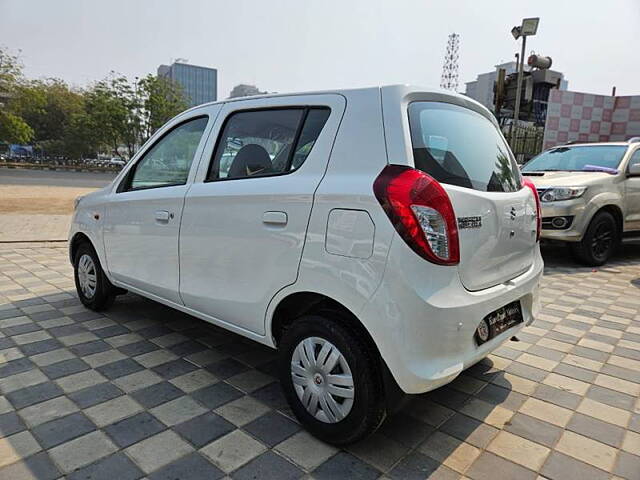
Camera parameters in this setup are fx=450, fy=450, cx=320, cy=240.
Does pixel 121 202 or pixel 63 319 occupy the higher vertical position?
pixel 121 202

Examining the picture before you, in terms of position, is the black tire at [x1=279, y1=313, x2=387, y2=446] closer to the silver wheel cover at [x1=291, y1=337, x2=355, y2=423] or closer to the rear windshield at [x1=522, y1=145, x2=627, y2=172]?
the silver wheel cover at [x1=291, y1=337, x2=355, y2=423]

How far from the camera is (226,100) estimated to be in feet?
9.46

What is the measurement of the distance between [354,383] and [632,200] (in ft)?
20.7

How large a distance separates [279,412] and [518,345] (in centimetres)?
204

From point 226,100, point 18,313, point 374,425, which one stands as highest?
point 226,100

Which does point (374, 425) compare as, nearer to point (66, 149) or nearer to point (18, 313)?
point (18, 313)

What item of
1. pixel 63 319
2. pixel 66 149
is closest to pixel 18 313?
pixel 63 319

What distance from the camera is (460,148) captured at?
7.40 feet

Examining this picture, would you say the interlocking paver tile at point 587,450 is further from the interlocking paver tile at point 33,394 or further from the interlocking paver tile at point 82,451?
the interlocking paver tile at point 33,394

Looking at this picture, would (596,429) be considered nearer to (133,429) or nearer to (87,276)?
(133,429)

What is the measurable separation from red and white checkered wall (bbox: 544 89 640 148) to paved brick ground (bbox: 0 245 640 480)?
1209cm

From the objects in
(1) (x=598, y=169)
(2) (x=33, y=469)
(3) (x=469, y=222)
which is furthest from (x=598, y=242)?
(2) (x=33, y=469)

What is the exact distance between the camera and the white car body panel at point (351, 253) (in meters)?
1.88

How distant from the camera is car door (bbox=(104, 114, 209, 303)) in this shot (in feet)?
9.84
